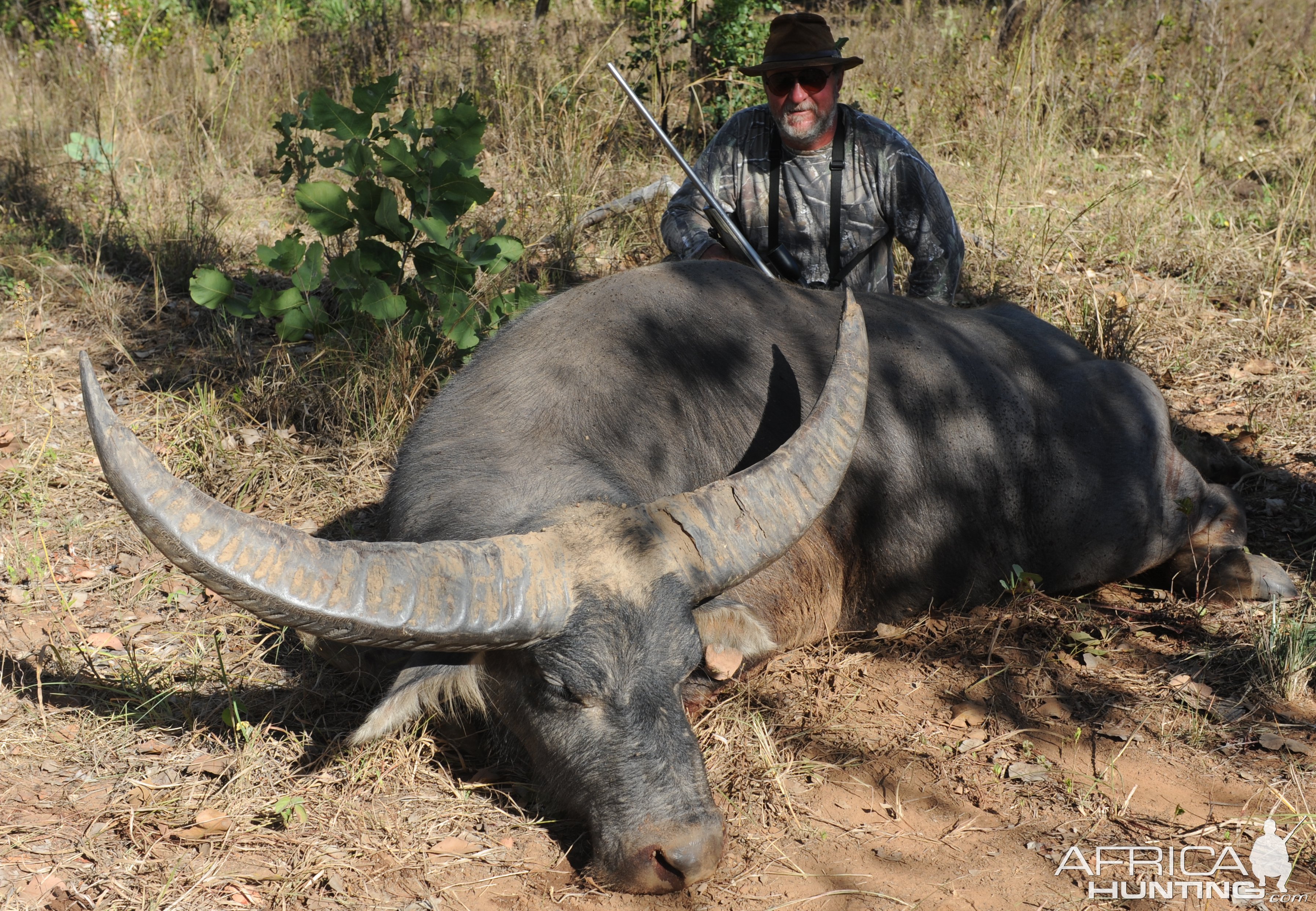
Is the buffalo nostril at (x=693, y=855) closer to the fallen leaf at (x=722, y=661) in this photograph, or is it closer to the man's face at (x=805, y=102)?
the fallen leaf at (x=722, y=661)

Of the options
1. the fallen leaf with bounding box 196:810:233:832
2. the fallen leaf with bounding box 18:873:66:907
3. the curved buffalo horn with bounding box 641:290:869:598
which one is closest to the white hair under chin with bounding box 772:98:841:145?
the curved buffalo horn with bounding box 641:290:869:598

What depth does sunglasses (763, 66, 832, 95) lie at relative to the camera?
504 centimetres

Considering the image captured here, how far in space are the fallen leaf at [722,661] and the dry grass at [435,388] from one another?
0.31m

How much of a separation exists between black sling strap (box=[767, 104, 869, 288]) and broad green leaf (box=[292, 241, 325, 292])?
226 centimetres

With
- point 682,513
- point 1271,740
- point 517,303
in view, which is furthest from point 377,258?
point 1271,740

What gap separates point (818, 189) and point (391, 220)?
7.26 feet

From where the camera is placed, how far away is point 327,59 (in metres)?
8.86

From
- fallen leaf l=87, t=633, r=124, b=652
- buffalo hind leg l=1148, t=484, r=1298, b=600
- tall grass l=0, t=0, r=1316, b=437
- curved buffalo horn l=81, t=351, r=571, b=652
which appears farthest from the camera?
tall grass l=0, t=0, r=1316, b=437

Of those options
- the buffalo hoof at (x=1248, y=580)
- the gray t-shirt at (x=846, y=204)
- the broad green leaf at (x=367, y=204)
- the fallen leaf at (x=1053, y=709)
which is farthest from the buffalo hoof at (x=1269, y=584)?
the broad green leaf at (x=367, y=204)

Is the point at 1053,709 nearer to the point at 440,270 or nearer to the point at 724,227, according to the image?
the point at 724,227

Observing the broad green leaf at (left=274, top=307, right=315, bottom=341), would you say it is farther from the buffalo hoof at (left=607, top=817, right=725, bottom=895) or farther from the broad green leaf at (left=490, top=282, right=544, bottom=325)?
the buffalo hoof at (left=607, top=817, right=725, bottom=895)

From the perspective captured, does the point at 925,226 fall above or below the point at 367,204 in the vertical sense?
below

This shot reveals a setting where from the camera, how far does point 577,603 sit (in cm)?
247

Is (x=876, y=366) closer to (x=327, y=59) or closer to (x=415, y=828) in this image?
(x=415, y=828)
